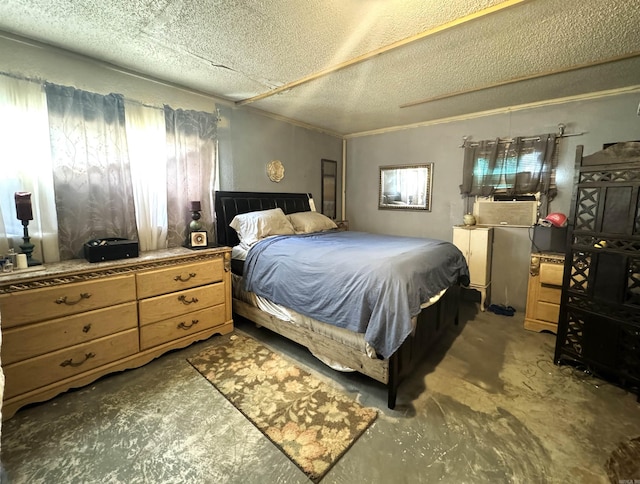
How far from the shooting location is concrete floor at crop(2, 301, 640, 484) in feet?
4.83

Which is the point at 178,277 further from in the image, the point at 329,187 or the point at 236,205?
the point at 329,187

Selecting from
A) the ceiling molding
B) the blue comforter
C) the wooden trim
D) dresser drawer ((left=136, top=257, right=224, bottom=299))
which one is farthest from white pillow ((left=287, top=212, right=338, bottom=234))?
the wooden trim

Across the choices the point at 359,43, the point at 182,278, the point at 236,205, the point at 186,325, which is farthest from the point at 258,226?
the point at 359,43

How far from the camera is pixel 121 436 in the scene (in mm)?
1687

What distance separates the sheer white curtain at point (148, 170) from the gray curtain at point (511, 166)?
140 inches

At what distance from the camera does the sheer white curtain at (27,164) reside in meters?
2.05

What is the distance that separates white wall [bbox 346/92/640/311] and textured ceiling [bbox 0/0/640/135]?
0.26 metres

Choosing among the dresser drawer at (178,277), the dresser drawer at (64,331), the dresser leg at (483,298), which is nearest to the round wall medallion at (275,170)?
the dresser drawer at (178,277)

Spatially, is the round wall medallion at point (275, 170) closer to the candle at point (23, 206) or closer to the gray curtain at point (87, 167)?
the gray curtain at point (87, 167)

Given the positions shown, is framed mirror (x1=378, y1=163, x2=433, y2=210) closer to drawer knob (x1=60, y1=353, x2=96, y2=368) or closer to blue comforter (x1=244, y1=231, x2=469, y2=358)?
blue comforter (x1=244, y1=231, x2=469, y2=358)

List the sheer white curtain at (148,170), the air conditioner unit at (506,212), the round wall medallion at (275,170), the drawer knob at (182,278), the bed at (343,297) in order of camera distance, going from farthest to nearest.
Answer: the round wall medallion at (275,170) < the air conditioner unit at (506,212) < the sheer white curtain at (148,170) < the drawer knob at (182,278) < the bed at (343,297)

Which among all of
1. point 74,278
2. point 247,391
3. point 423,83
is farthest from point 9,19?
point 423,83

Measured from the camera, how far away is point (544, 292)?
2.97 meters

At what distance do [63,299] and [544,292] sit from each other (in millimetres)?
4100
